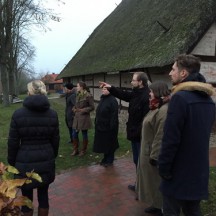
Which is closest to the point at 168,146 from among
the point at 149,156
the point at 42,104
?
the point at 149,156

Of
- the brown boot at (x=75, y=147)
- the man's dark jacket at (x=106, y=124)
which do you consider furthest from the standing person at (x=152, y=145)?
the brown boot at (x=75, y=147)

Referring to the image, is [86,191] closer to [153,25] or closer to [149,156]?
[149,156]

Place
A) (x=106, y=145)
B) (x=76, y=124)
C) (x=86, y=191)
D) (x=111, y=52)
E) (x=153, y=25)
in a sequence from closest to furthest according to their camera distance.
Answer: (x=86, y=191), (x=106, y=145), (x=76, y=124), (x=153, y=25), (x=111, y=52)

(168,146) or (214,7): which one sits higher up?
(214,7)

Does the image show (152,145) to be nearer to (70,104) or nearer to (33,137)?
(33,137)

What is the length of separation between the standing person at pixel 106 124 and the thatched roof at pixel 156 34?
309 cm

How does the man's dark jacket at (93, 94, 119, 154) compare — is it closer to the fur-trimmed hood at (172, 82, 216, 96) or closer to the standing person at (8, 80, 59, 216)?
the standing person at (8, 80, 59, 216)

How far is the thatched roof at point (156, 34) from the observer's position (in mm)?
9414

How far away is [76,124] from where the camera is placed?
763cm

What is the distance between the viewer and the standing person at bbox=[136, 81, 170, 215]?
397 cm

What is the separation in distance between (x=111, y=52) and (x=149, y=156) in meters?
12.9

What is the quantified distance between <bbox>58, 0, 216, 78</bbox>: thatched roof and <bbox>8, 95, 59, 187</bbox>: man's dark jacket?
5.80 metres

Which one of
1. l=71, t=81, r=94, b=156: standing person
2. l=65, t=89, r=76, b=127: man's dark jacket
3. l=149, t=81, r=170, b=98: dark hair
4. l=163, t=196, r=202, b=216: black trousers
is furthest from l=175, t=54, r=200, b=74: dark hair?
l=65, t=89, r=76, b=127: man's dark jacket

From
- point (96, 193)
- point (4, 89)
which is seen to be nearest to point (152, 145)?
point (96, 193)
